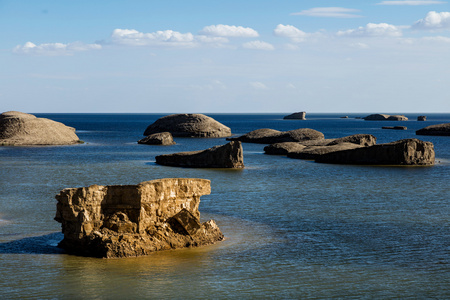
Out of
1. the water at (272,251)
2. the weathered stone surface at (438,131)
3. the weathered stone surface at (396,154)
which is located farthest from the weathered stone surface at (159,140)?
the weathered stone surface at (438,131)

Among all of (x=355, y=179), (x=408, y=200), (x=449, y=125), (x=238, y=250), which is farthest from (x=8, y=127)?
(x=449, y=125)

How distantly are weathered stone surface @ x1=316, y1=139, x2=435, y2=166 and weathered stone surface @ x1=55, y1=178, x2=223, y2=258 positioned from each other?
4471cm

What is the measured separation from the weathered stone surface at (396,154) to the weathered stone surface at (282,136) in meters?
38.7

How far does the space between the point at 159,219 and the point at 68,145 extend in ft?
255

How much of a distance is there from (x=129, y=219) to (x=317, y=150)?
176ft

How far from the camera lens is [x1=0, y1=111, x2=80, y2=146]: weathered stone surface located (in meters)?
93.8

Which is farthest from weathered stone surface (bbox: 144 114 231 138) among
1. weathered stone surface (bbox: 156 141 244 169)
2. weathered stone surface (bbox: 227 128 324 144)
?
weathered stone surface (bbox: 156 141 244 169)

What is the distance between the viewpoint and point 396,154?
64.0 metres

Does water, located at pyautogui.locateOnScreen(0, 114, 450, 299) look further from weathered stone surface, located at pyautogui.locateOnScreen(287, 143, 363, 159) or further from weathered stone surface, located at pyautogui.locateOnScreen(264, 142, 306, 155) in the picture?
weathered stone surface, located at pyautogui.locateOnScreen(264, 142, 306, 155)

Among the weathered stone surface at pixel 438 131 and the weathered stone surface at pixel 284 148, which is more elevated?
the weathered stone surface at pixel 438 131

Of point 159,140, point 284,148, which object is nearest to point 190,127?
point 159,140

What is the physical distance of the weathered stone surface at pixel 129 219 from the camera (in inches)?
846

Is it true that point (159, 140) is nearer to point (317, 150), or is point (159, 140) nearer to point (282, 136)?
point (282, 136)

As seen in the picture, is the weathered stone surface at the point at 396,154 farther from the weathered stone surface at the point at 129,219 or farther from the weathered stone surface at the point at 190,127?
the weathered stone surface at the point at 190,127
